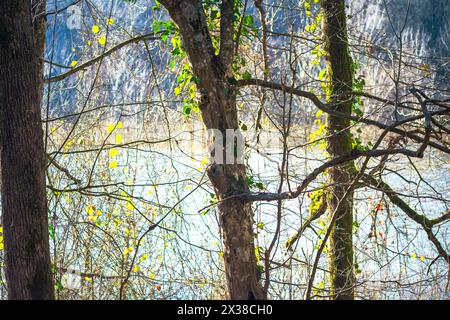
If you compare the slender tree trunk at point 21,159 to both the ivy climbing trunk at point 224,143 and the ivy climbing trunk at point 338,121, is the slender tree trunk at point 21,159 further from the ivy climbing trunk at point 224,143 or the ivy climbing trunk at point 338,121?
the ivy climbing trunk at point 338,121

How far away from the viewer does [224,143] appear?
3820 millimetres

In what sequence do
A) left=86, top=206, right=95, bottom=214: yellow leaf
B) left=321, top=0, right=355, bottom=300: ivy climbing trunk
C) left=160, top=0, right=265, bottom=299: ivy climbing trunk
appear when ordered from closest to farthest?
left=160, top=0, right=265, bottom=299: ivy climbing trunk, left=86, top=206, right=95, bottom=214: yellow leaf, left=321, top=0, right=355, bottom=300: ivy climbing trunk

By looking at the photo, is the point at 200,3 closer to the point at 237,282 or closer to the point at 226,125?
the point at 226,125

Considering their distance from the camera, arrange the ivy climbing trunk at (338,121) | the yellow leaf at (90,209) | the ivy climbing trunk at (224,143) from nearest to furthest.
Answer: the ivy climbing trunk at (224,143), the yellow leaf at (90,209), the ivy climbing trunk at (338,121)

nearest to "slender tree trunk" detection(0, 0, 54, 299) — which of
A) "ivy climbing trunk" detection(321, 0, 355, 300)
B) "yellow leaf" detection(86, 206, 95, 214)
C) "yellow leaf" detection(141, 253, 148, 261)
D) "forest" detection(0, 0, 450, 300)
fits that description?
"forest" detection(0, 0, 450, 300)

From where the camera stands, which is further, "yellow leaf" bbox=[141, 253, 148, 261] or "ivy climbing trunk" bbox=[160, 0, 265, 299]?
"yellow leaf" bbox=[141, 253, 148, 261]

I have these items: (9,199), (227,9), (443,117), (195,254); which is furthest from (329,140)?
(9,199)

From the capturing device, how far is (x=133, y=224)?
5.42m

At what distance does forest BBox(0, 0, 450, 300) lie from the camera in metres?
3.02

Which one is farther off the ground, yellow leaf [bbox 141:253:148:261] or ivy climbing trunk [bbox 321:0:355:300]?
ivy climbing trunk [bbox 321:0:355:300]

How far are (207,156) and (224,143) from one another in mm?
1559

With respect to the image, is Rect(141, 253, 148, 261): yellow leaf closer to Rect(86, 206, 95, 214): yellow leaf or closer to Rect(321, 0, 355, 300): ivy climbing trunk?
Rect(86, 206, 95, 214): yellow leaf

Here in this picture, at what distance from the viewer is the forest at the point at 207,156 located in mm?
3018

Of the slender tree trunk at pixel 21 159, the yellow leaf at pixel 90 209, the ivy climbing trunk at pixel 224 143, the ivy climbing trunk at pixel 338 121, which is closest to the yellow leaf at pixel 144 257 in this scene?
the yellow leaf at pixel 90 209
